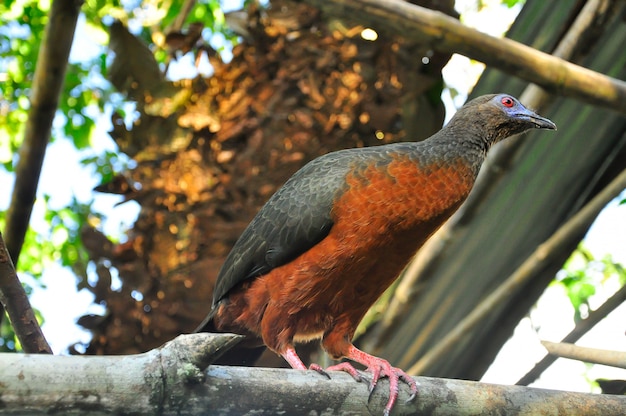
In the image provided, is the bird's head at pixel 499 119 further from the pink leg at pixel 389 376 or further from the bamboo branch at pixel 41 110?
the bamboo branch at pixel 41 110

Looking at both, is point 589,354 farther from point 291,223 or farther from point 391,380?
point 291,223

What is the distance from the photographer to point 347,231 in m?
3.01

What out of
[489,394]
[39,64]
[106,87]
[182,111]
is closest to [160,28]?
[106,87]


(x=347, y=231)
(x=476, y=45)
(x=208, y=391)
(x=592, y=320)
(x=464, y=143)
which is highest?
(x=476, y=45)

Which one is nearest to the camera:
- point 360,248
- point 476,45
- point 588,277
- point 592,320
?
point 360,248

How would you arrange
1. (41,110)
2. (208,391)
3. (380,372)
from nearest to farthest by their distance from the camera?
(208,391) < (380,372) < (41,110)

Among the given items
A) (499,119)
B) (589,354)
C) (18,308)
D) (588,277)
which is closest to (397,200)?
(499,119)

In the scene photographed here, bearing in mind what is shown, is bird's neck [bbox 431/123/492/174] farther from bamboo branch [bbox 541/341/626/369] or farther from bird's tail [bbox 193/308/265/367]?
bird's tail [bbox 193/308/265/367]

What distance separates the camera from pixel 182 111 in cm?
489

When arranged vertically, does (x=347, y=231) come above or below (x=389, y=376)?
above

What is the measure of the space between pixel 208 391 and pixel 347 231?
3.86 ft

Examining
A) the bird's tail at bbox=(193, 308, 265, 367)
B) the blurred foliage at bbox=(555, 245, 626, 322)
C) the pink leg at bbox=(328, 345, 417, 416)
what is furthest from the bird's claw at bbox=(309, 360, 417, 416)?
the blurred foliage at bbox=(555, 245, 626, 322)

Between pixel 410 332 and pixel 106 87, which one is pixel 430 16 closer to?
pixel 410 332

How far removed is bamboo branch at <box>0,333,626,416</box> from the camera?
170 centimetres
